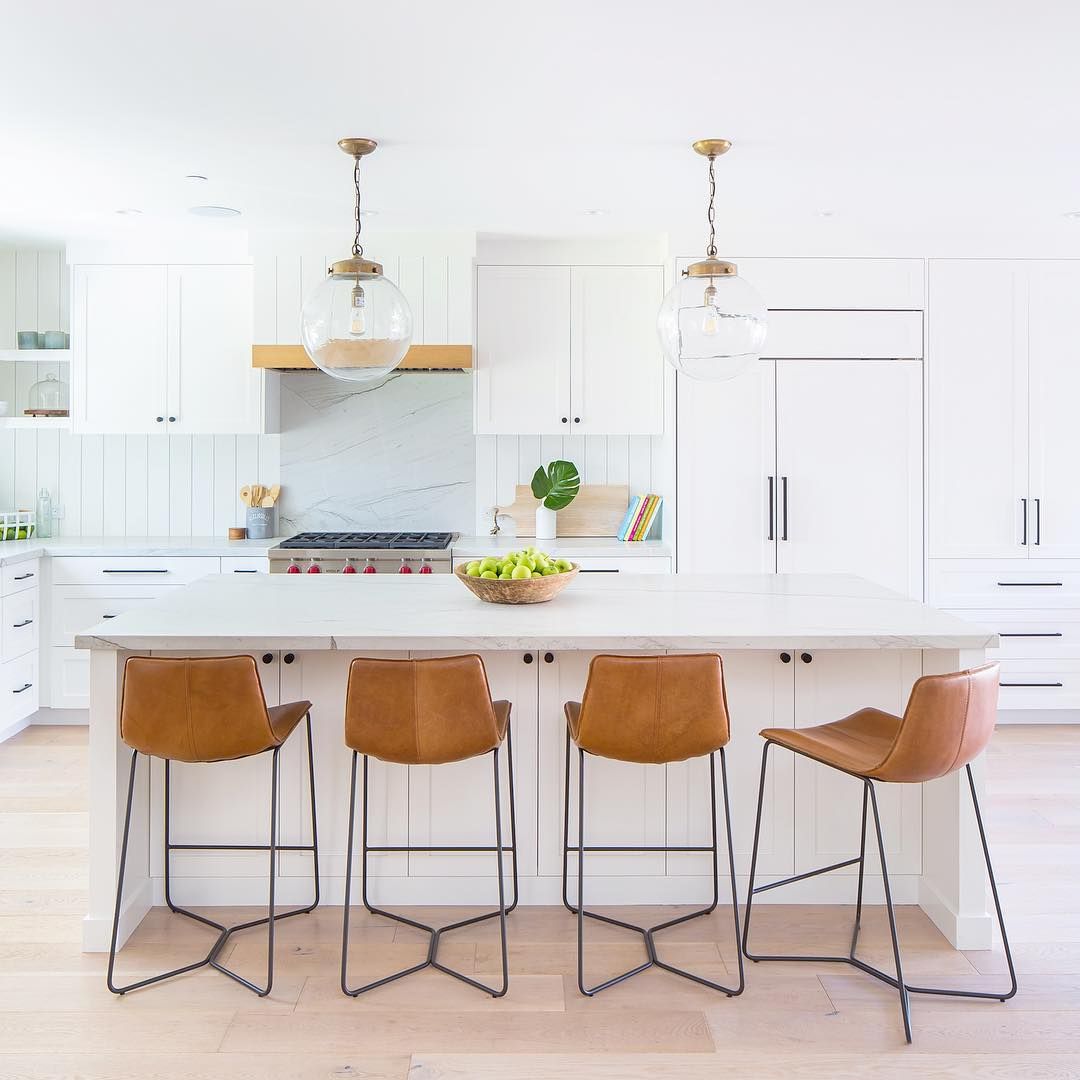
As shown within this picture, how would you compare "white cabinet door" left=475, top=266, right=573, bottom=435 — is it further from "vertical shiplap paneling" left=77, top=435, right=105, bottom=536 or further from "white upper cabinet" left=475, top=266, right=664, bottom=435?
"vertical shiplap paneling" left=77, top=435, right=105, bottom=536

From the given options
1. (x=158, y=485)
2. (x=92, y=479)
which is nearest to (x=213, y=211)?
(x=158, y=485)

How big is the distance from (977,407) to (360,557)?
9.94 feet

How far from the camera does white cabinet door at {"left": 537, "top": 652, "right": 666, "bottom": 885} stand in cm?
283

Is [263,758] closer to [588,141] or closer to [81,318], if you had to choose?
[588,141]

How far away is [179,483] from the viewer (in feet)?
17.2

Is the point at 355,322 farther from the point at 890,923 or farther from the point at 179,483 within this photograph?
the point at 179,483

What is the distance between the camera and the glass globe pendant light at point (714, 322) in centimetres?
293

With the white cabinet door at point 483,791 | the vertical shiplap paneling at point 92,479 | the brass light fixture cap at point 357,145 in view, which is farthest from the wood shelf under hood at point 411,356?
the white cabinet door at point 483,791

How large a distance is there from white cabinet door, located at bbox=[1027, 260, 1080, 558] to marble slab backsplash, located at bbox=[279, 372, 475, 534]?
2.82 metres

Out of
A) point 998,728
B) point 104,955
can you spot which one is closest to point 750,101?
A: point 104,955

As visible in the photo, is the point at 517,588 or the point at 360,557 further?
the point at 360,557

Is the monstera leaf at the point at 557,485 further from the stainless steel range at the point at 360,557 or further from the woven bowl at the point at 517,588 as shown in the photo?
the woven bowl at the point at 517,588

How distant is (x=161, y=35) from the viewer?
2.47 meters

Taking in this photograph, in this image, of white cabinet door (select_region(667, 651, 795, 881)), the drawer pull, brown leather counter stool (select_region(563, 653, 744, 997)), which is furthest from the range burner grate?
the drawer pull
